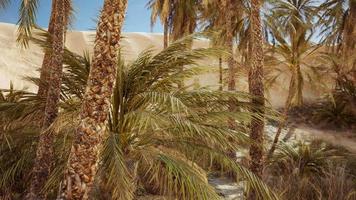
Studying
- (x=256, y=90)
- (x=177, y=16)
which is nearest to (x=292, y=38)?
(x=177, y=16)

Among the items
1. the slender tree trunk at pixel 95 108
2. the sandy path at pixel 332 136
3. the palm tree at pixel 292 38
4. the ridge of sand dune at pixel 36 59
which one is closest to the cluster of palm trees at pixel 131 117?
the slender tree trunk at pixel 95 108

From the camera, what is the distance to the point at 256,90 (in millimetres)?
8469

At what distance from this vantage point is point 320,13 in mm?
21547

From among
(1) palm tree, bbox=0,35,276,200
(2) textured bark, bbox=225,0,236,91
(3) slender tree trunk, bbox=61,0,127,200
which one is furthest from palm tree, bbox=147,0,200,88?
(3) slender tree trunk, bbox=61,0,127,200

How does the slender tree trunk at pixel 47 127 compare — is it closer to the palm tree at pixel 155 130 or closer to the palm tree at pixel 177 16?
the palm tree at pixel 155 130

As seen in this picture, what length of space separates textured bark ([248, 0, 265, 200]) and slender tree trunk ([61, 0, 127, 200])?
331cm

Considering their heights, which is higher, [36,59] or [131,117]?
[36,59]

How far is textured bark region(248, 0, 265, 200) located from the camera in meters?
8.15

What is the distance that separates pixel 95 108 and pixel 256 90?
4.12 metres

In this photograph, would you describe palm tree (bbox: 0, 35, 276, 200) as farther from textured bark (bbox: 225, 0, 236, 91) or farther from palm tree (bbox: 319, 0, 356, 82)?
palm tree (bbox: 319, 0, 356, 82)

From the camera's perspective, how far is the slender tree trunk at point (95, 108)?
512 cm

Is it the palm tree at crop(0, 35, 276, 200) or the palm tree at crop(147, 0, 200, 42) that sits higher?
the palm tree at crop(147, 0, 200, 42)

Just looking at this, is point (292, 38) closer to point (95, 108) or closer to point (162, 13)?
Answer: point (162, 13)

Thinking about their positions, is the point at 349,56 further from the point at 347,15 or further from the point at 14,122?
the point at 14,122
